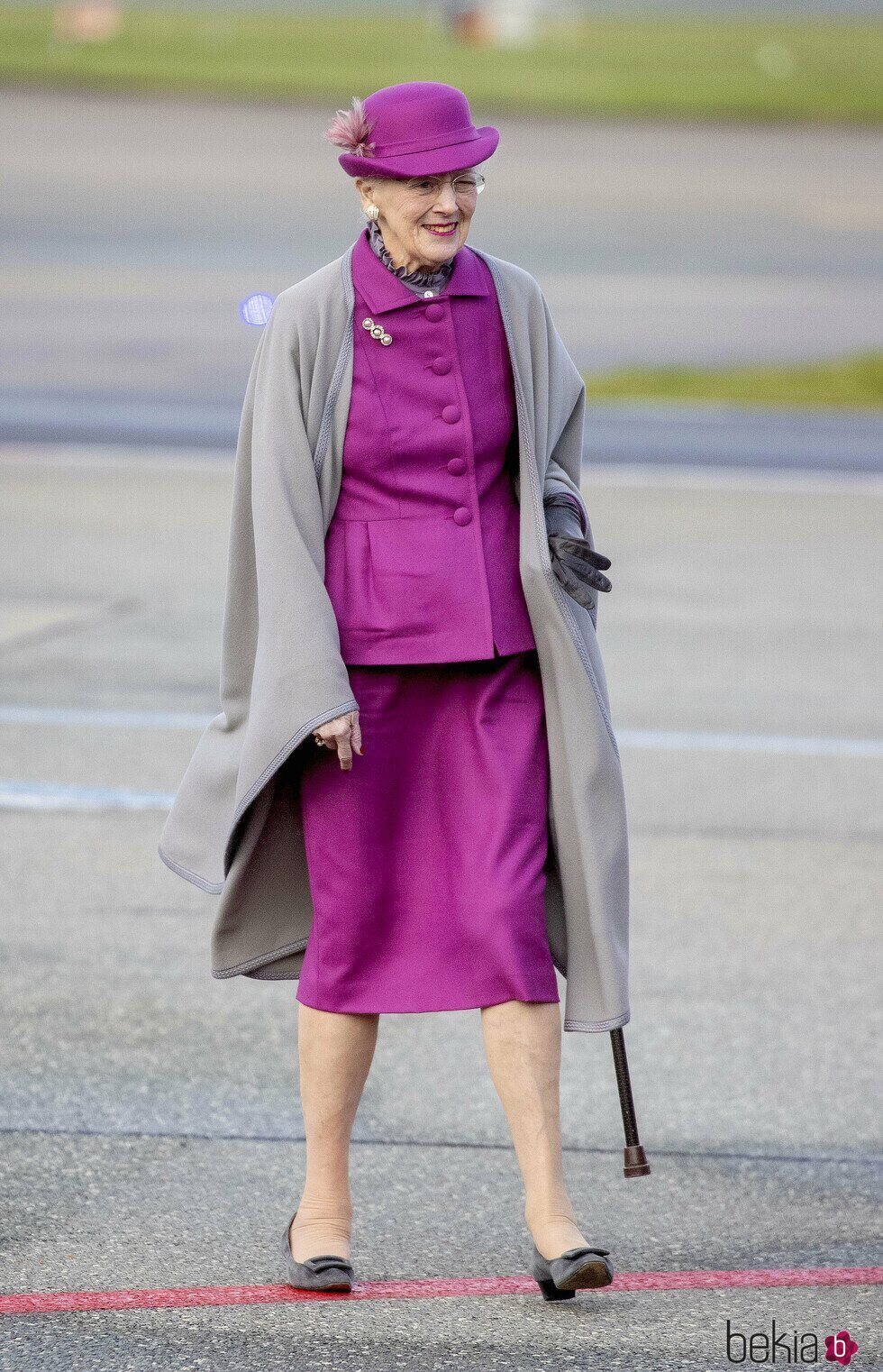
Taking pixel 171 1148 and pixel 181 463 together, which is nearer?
pixel 171 1148

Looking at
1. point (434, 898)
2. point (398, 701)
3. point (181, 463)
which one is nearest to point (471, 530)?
point (398, 701)

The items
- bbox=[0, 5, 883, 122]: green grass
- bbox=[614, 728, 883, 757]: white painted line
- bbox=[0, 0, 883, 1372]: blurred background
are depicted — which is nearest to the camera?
bbox=[0, 0, 883, 1372]: blurred background

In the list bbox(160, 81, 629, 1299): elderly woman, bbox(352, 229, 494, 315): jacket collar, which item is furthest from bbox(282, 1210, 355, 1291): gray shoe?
bbox(352, 229, 494, 315): jacket collar

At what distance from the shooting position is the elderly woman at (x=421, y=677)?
347cm

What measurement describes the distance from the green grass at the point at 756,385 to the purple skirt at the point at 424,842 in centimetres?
1432

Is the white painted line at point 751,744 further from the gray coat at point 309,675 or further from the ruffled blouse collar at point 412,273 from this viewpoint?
the ruffled blouse collar at point 412,273

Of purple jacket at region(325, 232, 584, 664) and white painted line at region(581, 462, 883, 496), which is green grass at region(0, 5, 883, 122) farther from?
purple jacket at region(325, 232, 584, 664)

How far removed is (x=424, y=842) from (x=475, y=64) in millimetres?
43227

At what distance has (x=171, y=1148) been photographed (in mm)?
4148

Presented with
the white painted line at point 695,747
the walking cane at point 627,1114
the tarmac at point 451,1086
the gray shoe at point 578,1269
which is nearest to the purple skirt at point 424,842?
the walking cane at point 627,1114

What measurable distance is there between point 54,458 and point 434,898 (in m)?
10.8

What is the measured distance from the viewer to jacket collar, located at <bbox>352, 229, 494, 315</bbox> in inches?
139

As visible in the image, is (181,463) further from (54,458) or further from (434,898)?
(434,898)

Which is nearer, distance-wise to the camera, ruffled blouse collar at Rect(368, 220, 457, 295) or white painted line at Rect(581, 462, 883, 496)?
ruffled blouse collar at Rect(368, 220, 457, 295)
